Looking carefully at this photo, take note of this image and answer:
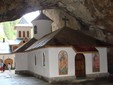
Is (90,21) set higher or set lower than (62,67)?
higher

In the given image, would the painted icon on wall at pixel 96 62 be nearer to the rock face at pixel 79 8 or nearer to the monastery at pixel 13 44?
the rock face at pixel 79 8

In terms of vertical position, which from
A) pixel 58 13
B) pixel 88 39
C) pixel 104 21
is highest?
pixel 58 13

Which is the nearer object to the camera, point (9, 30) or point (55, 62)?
point (55, 62)

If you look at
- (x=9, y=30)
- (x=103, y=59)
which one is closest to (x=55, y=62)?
(x=103, y=59)

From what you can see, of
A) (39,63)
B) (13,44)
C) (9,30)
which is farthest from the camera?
(9,30)

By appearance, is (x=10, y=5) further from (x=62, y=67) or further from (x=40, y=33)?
(x=40, y=33)

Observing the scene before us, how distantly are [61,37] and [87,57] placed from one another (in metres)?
3.01

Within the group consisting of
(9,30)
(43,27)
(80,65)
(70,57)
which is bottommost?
(80,65)

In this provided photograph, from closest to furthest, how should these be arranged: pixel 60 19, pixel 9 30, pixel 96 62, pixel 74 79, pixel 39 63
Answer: pixel 74 79
pixel 96 62
pixel 39 63
pixel 60 19
pixel 9 30

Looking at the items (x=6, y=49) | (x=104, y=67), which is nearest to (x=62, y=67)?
(x=104, y=67)

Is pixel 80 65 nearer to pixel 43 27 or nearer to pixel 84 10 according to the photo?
pixel 84 10

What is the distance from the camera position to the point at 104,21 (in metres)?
18.3

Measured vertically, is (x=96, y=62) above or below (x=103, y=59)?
below

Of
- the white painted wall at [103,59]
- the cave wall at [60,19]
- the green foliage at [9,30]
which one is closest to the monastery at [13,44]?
the cave wall at [60,19]
